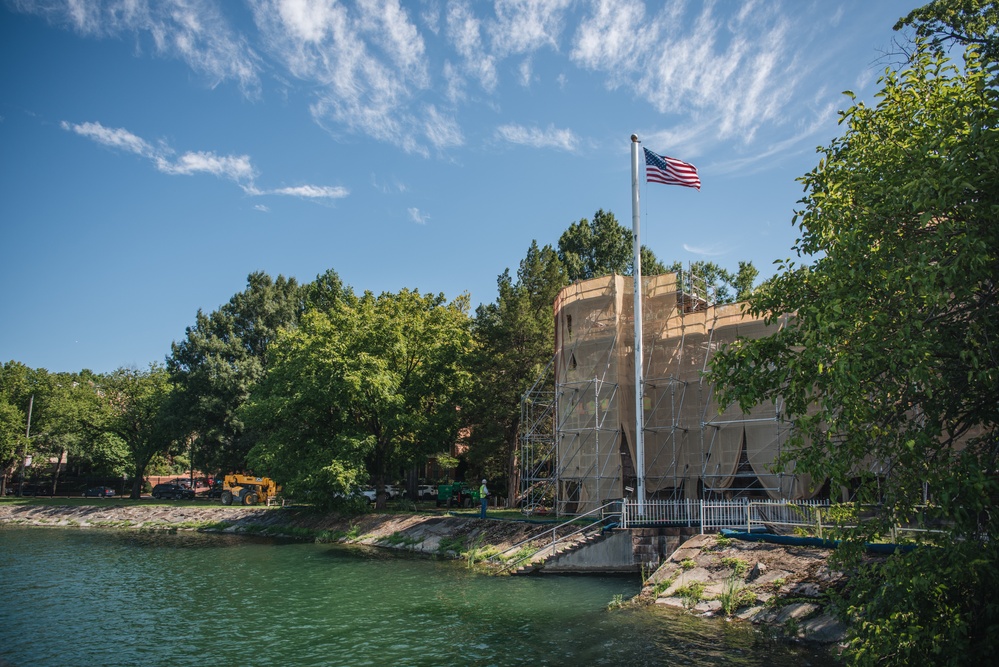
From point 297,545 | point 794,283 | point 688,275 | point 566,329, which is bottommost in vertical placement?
point 297,545

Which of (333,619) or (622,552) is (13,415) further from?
(622,552)

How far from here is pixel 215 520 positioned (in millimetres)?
43250

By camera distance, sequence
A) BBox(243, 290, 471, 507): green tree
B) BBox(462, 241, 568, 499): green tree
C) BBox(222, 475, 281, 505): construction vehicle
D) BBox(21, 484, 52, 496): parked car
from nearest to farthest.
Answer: BBox(243, 290, 471, 507): green tree < BBox(462, 241, 568, 499): green tree < BBox(222, 475, 281, 505): construction vehicle < BBox(21, 484, 52, 496): parked car

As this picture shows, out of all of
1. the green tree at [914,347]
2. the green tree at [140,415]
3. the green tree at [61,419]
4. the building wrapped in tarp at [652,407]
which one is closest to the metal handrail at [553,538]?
the building wrapped in tarp at [652,407]

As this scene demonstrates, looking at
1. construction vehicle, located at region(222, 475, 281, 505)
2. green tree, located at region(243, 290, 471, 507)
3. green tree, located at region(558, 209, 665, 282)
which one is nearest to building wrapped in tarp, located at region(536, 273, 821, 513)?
green tree, located at region(243, 290, 471, 507)

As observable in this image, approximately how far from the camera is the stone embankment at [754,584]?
49.6 feet

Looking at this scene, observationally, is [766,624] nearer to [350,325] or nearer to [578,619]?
[578,619]

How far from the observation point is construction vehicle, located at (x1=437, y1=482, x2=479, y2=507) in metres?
45.1

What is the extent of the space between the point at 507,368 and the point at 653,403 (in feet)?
33.1

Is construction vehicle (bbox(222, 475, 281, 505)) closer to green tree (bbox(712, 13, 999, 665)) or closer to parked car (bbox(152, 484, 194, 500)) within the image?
parked car (bbox(152, 484, 194, 500))

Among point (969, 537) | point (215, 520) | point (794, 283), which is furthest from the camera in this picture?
point (215, 520)

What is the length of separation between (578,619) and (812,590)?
554 cm

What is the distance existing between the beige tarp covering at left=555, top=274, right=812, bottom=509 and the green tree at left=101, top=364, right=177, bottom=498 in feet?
116

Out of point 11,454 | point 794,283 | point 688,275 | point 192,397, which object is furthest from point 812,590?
point 11,454
